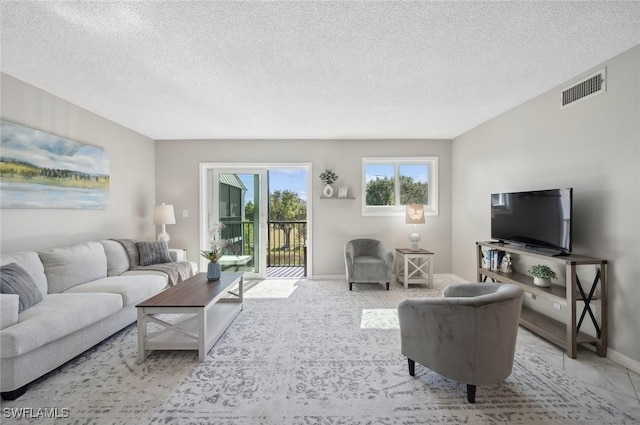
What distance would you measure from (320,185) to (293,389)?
139 inches

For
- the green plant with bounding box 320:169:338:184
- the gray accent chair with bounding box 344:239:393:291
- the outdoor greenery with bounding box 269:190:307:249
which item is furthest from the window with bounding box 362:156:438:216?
the outdoor greenery with bounding box 269:190:307:249

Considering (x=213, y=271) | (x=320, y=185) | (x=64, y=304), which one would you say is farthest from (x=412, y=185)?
(x=64, y=304)

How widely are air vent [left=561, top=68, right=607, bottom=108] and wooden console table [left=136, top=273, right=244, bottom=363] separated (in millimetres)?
3850

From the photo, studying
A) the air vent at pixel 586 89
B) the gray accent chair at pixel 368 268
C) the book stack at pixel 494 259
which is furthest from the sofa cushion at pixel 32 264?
the air vent at pixel 586 89

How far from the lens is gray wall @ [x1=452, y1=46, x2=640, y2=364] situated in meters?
2.18

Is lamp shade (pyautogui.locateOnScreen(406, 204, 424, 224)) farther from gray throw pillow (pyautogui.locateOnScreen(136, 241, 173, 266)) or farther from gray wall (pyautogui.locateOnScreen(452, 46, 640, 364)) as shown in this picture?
gray throw pillow (pyautogui.locateOnScreen(136, 241, 173, 266))

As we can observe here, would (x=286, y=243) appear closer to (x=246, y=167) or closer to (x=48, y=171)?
(x=246, y=167)

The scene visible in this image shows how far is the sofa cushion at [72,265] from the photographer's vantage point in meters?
2.78

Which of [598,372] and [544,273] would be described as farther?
[544,273]

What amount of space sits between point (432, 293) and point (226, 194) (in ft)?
12.9

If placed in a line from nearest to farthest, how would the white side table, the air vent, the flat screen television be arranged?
the air vent, the flat screen television, the white side table

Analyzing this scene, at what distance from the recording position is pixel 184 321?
258cm

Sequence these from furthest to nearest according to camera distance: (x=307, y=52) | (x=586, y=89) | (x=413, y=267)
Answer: (x=413, y=267) → (x=586, y=89) → (x=307, y=52)

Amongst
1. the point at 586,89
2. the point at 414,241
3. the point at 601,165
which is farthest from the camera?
the point at 414,241
